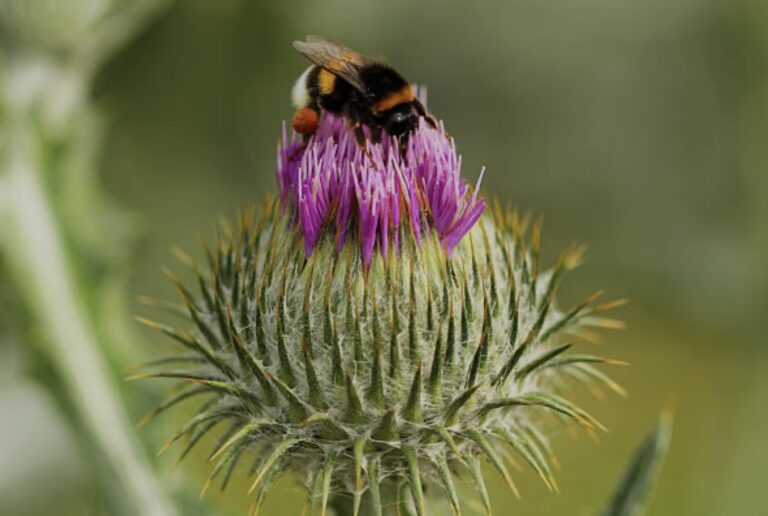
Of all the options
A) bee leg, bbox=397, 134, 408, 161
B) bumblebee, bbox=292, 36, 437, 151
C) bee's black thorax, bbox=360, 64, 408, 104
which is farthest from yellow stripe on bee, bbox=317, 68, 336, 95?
bee leg, bbox=397, 134, 408, 161

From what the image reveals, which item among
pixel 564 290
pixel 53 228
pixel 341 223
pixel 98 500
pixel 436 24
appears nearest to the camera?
pixel 341 223

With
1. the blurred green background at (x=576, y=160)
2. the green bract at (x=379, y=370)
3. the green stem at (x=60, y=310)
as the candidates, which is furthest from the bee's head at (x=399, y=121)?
the blurred green background at (x=576, y=160)

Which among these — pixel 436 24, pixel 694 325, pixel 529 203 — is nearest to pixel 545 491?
pixel 694 325

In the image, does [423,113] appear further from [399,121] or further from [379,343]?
[379,343]

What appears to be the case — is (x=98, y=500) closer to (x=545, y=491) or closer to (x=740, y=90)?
(x=545, y=491)

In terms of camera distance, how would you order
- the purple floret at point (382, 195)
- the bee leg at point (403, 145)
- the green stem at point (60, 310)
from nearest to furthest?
the purple floret at point (382, 195)
the bee leg at point (403, 145)
the green stem at point (60, 310)

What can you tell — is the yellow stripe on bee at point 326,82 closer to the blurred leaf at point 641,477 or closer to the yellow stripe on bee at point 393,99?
the yellow stripe on bee at point 393,99

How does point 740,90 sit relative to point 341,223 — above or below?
above
